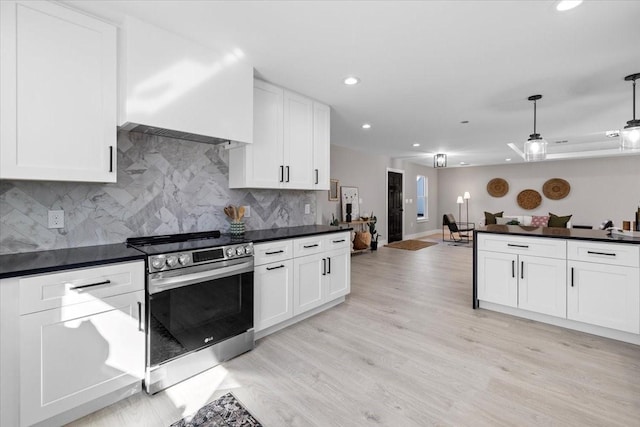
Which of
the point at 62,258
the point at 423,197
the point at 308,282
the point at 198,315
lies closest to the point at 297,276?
the point at 308,282

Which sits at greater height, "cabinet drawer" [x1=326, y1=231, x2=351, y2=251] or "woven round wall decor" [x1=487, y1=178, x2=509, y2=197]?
"woven round wall decor" [x1=487, y1=178, x2=509, y2=197]

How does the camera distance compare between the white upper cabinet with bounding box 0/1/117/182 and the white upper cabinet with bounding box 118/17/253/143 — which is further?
the white upper cabinet with bounding box 118/17/253/143

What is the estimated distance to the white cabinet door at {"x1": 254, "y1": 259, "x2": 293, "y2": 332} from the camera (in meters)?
2.59

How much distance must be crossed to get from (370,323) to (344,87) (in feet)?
8.03

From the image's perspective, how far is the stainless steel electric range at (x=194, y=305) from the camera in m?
1.90

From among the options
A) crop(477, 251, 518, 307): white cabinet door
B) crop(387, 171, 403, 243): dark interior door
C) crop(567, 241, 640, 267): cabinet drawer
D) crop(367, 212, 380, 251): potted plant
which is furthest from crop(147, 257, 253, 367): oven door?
crop(387, 171, 403, 243): dark interior door

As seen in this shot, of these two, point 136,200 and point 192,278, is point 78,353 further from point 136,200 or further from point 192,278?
point 136,200

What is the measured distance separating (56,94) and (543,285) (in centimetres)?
427

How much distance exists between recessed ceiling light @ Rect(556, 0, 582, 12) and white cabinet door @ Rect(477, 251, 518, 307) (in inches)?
→ 88.1

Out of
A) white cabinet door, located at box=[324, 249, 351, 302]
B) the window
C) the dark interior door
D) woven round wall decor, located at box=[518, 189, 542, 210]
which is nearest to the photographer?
white cabinet door, located at box=[324, 249, 351, 302]

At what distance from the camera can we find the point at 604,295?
2.66 m

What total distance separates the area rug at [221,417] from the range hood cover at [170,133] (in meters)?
1.88

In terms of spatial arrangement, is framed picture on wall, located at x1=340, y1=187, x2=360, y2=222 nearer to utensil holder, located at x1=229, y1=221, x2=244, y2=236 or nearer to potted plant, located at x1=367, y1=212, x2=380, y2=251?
potted plant, located at x1=367, y1=212, x2=380, y2=251

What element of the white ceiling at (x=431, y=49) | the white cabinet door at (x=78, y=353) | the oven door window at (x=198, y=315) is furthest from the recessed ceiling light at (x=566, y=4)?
the white cabinet door at (x=78, y=353)
